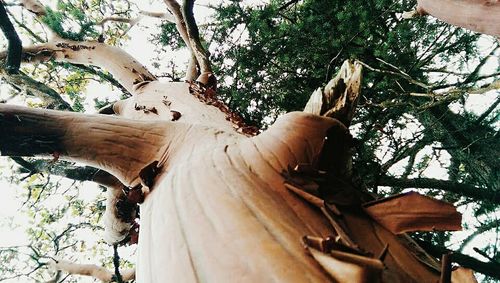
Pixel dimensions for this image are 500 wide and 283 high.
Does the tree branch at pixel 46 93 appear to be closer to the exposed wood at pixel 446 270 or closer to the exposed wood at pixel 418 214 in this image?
the exposed wood at pixel 418 214

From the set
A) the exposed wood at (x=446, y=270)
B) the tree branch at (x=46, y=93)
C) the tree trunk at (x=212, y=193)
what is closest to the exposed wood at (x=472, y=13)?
the tree trunk at (x=212, y=193)

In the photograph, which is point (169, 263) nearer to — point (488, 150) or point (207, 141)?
point (207, 141)

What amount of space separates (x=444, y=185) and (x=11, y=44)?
4224mm

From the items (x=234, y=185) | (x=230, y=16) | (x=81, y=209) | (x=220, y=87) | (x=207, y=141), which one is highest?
(x=230, y=16)

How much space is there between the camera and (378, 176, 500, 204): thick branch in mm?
4141

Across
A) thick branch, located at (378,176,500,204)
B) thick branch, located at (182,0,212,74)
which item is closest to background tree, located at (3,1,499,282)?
thick branch, located at (378,176,500,204)

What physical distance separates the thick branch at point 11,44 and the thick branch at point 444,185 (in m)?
3.41

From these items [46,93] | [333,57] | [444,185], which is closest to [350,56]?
[333,57]

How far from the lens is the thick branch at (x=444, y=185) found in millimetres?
4141

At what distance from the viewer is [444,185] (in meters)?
4.31

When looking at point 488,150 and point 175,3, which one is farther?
point 488,150

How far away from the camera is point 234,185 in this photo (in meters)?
1.16

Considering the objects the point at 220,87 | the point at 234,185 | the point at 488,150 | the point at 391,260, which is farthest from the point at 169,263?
the point at 488,150

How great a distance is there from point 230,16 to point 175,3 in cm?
91
